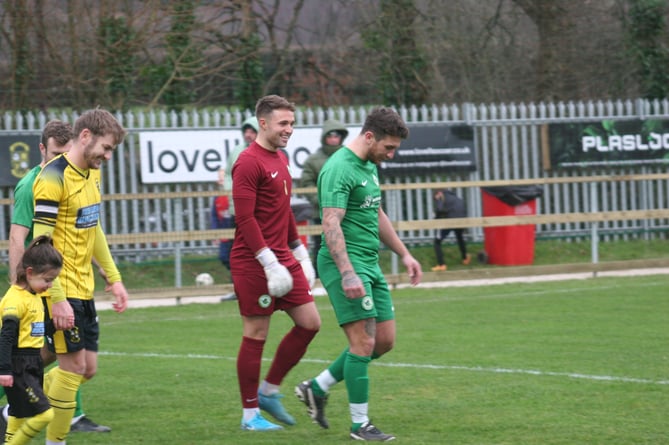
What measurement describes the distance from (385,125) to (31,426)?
2.57 metres

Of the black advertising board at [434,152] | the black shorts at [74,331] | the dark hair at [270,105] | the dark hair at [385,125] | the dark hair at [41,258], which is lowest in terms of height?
the black shorts at [74,331]

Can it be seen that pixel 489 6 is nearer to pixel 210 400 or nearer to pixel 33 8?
pixel 33 8

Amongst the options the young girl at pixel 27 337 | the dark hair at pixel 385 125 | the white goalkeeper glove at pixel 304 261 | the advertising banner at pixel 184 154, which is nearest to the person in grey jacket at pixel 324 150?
the advertising banner at pixel 184 154

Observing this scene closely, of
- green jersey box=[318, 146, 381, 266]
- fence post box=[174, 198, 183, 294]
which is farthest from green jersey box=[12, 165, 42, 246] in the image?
fence post box=[174, 198, 183, 294]

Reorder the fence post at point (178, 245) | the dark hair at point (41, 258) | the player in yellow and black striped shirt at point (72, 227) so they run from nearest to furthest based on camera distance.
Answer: the dark hair at point (41, 258) < the player in yellow and black striped shirt at point (72, 227) < the fence post at point (178, 245)

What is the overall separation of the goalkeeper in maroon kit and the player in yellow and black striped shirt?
94cm

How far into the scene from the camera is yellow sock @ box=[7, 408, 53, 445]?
5891 mm

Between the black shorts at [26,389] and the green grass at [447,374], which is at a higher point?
the black shorts at [26,389]

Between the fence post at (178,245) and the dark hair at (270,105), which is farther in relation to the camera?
the fence post at (178,245)

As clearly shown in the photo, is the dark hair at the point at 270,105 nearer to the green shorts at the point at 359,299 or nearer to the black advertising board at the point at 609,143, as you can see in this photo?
the green shorts at the point at 359,299

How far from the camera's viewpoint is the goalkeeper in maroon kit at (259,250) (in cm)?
690

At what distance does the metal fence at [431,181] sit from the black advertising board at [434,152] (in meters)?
0.18

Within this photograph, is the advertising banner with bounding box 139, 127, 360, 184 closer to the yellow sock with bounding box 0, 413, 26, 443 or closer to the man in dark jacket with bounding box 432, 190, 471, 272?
the man in dark jacket with bounding box 432, 190, 471, 272

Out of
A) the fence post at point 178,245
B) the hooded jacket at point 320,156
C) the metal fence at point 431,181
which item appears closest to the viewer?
the hooded jacket at point 320,156
